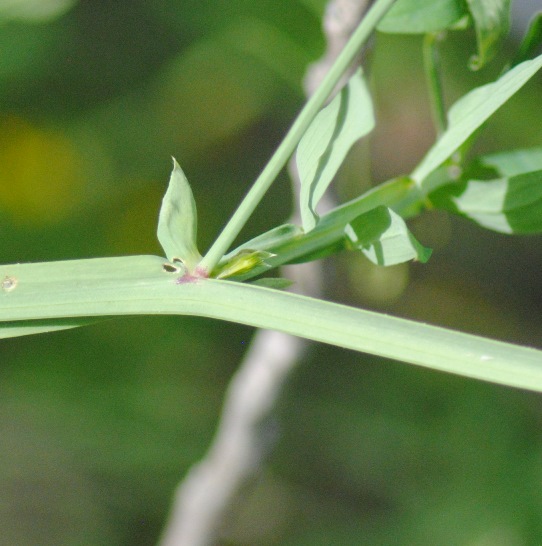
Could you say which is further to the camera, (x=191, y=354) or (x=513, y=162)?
(x=191, y=354)

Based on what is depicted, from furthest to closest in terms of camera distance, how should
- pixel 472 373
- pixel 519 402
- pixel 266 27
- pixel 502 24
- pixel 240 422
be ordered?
pixel 519 402 < pixel 266 27 < pixel 240 422 < pixel 502 24 < pixel 472 373

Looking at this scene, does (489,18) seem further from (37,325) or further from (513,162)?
(37,325)

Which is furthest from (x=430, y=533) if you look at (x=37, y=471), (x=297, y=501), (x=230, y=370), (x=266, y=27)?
(x=266, y=27)

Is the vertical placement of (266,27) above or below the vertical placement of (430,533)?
above

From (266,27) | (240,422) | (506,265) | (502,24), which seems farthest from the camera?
(506,265)

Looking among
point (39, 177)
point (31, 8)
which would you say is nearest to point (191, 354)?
point (39, 177)

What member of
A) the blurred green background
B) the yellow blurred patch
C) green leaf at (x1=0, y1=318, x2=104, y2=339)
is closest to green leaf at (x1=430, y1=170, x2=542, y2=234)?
green leaf at (x1=0, y1=318, x2=104, y2=339)

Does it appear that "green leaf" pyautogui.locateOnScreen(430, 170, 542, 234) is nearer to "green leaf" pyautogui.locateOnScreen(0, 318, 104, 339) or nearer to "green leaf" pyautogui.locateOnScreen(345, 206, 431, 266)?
"green leaf" pyautogui.locateOnScreen(345, 206, 431, 266)

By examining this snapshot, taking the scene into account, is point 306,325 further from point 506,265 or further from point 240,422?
point 506,265
